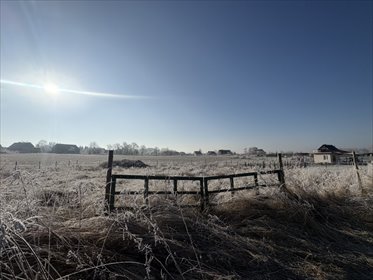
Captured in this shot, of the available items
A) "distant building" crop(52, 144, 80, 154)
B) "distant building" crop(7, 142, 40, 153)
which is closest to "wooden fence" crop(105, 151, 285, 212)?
"distant building" crop(52, 144, 80, 154)

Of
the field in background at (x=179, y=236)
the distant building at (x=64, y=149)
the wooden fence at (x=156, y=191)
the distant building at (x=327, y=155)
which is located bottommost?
the field in background at (x=179, y=236)

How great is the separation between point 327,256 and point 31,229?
5.04 meters

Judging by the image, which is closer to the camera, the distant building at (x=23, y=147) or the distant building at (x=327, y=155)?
the distant building at (x=327, y=155)

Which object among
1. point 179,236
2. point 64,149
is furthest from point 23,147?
point 179,236

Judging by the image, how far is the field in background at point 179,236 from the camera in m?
3.53

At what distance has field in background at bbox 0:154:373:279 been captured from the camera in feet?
11.6

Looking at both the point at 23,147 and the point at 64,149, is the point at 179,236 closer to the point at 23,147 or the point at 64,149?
the point at 64,149

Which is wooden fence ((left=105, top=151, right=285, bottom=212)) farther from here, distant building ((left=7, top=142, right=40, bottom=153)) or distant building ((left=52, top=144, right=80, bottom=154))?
distant building ((left=7, top=142, right=40, bottom=153))

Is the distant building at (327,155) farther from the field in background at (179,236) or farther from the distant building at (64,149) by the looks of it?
the distant building at (64,149)

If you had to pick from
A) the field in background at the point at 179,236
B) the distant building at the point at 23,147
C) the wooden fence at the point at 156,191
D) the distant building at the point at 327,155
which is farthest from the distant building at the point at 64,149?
the field in background at the point at 179,236

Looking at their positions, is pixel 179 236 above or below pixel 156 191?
below

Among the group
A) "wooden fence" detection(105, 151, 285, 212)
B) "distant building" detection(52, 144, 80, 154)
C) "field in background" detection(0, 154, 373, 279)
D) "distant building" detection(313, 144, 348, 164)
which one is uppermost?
"distant building" detection(52, 144, 80, 154)

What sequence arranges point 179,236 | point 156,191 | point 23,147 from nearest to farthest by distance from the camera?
point 179,236
point 156,191
point 23,147

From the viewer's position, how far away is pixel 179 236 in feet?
16.5
